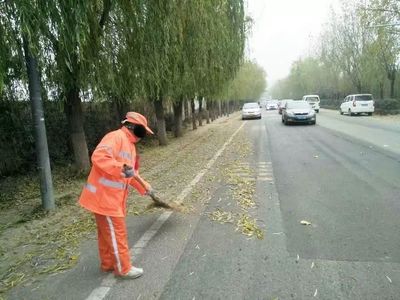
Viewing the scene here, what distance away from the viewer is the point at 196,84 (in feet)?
50.4

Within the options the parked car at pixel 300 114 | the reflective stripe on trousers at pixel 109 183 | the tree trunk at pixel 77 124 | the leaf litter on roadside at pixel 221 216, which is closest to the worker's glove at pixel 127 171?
the reflective stripe on trousers at pixel 109 183

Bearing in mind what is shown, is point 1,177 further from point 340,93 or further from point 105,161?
point 340,93

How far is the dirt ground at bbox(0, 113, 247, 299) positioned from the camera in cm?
445

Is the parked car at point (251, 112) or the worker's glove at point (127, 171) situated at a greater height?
the worker's glove at point (127, 171)

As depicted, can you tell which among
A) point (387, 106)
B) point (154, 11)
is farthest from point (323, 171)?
point (387, 106)

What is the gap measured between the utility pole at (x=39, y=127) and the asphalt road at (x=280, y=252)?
1.81m

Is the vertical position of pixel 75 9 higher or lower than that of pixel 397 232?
higher

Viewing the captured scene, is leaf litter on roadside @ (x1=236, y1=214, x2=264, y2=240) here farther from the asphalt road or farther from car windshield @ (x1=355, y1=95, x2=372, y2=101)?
car windshield @ (x1=355, y1=95, x2=372, y2=101)

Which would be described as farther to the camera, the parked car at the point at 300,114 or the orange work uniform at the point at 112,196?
the parked car at the point at 300,114

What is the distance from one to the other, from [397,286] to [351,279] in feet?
1.30

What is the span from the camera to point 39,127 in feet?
20.8

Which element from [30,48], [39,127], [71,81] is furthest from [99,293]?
[71,81]

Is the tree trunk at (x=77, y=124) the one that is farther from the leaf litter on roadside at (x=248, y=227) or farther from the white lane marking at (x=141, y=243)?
the leaf litter on roadside at (x=248, y=227)

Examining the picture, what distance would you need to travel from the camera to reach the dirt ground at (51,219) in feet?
14.6
